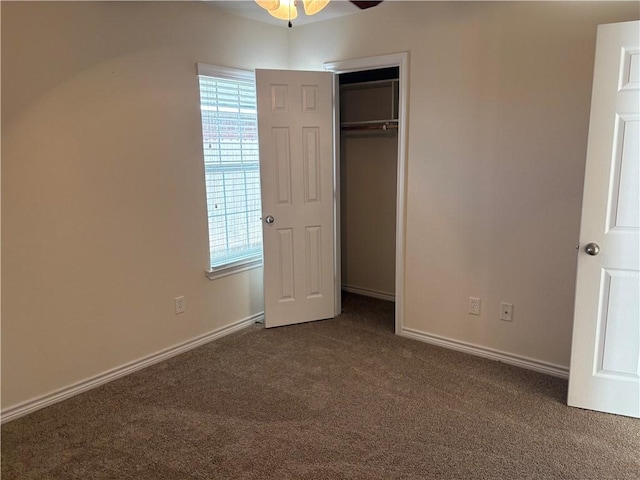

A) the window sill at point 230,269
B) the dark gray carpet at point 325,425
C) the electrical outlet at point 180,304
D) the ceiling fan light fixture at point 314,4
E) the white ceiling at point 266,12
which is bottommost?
the dark gray carpet at point 325,425

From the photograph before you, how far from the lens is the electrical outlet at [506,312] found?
302 cm

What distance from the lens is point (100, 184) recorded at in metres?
2.72

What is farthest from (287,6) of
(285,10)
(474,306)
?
(474,306)

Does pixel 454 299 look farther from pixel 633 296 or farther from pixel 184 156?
pixel 184 156

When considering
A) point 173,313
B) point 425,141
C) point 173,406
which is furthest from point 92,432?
point 425,141

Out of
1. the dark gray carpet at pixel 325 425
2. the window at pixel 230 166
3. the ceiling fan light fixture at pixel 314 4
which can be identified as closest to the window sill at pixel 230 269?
the window at pixel 230 166

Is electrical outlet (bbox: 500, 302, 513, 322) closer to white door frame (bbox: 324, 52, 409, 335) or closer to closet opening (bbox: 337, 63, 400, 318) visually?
white door frame (bbox: 324, 52, 409, 335)

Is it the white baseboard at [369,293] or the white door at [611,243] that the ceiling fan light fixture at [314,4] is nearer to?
the white door at [611,243]

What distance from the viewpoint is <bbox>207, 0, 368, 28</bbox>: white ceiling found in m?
3.18

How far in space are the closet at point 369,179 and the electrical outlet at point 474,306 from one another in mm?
1229

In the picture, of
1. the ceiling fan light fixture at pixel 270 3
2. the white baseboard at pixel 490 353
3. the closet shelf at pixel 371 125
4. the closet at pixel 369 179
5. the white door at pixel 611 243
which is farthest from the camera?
the closet at pixel 369 179

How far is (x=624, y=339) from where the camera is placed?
2375mm

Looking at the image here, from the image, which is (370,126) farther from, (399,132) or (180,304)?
(180,304)

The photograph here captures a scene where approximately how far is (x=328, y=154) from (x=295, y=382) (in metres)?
1.82
